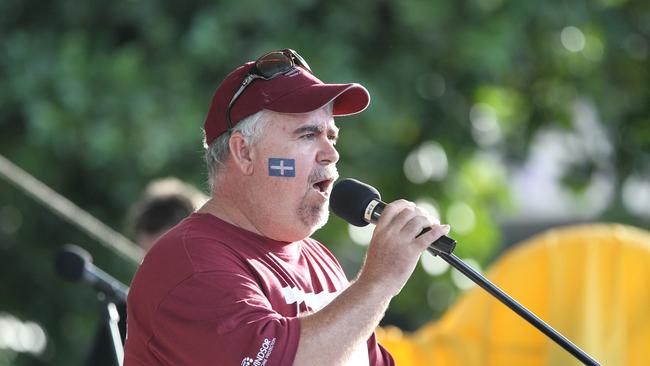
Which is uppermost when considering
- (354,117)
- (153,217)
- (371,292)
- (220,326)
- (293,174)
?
(354,117)

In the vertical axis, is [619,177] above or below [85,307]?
above

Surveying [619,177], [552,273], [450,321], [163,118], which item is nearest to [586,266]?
[552,273]

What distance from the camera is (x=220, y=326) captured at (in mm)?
3020

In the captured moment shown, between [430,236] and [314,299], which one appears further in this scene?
[314,299]

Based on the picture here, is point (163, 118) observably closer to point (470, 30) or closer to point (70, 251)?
point (470, 30)

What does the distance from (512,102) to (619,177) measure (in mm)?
933

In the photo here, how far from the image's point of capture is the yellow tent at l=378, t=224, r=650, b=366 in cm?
559

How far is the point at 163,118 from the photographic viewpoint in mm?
6992

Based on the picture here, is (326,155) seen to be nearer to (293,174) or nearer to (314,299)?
(293,174)

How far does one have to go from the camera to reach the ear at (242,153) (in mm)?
3457

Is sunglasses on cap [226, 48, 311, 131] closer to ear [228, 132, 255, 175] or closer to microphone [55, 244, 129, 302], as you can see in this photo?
ear [228, 132, 255, 175]

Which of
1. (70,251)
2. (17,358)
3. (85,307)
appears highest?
(70,251)

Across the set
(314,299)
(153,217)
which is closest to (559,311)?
(153,217)

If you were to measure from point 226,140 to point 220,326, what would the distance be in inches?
26.2
